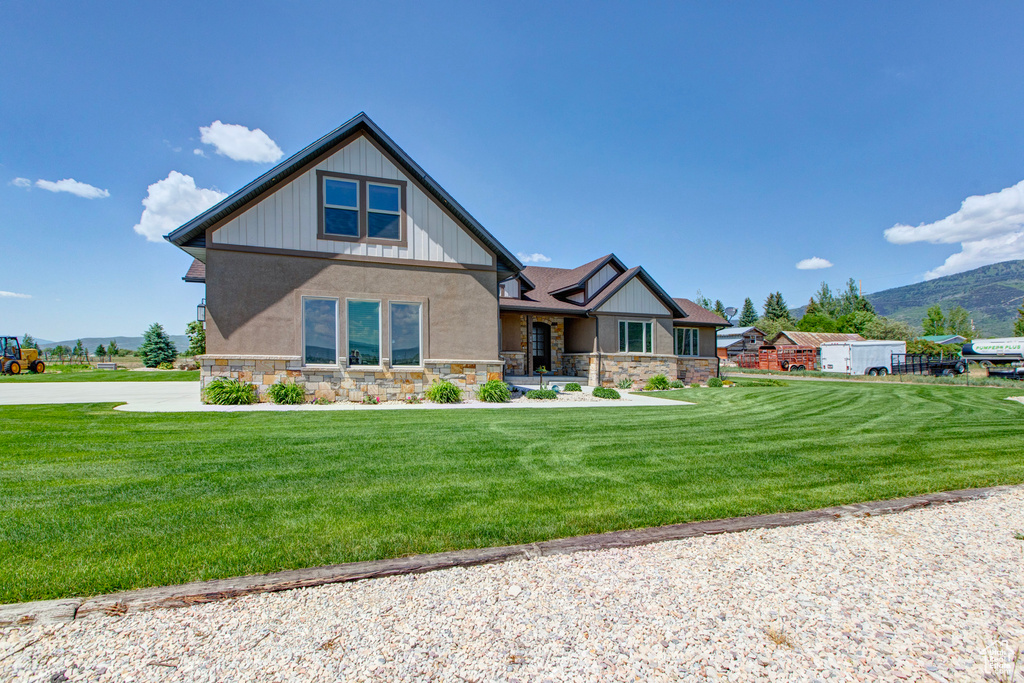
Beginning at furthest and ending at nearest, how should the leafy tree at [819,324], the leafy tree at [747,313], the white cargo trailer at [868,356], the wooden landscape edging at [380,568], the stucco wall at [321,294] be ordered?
the leafy tree at [747,313], the leafy tree at [819,324], the white cargo trailer at [868,356], the stucco wall at [321,294], the wooden landscape edging at [380,568]

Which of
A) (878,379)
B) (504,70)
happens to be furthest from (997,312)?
(504,70)

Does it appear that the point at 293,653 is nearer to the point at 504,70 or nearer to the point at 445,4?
the point at 445,4

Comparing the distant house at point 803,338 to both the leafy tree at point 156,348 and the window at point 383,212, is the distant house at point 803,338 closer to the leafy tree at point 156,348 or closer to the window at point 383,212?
the window at point 383,212

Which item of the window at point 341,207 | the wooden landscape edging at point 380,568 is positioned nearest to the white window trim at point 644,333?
the window at point 341,207

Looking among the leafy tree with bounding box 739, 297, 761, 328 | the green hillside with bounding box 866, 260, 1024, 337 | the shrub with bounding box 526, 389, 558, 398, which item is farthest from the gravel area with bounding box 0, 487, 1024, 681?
the green hillside with bounding box 866, 260, 1024, 337

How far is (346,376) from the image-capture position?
12.1 metres

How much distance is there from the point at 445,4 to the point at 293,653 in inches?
523

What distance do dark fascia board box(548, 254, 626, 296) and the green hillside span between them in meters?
164

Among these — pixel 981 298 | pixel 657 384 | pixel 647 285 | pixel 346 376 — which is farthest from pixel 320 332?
pixel 981 298

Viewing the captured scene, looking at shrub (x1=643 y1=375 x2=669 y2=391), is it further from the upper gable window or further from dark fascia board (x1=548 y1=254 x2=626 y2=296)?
the upper gable window

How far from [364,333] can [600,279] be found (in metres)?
11.2

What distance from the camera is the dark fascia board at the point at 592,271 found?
19.4m

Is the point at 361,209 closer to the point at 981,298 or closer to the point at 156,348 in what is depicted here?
the point at 156,348

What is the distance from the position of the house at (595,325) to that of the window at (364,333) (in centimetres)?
639
